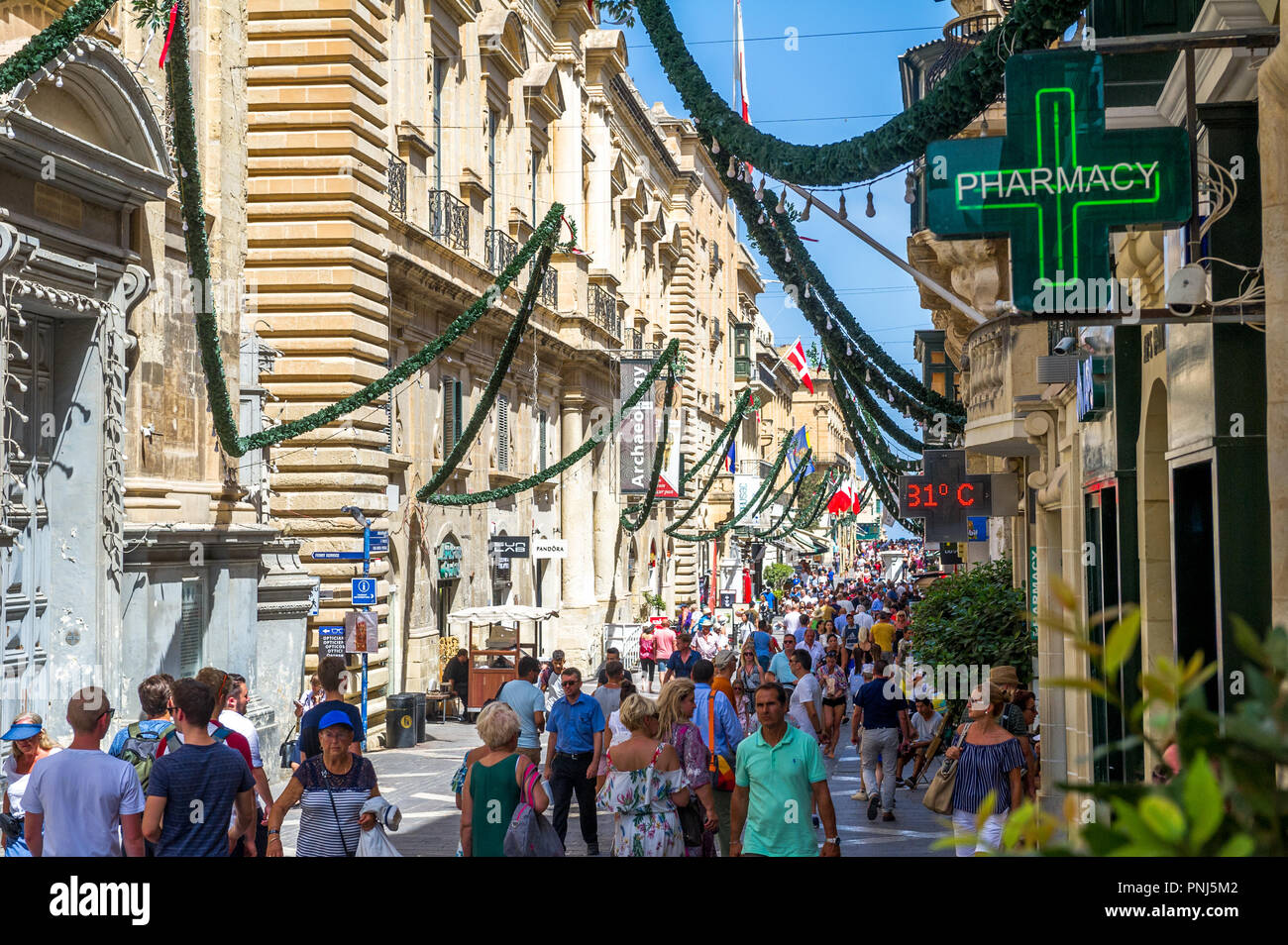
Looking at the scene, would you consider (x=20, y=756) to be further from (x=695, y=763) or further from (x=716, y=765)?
(x=716, y=765)

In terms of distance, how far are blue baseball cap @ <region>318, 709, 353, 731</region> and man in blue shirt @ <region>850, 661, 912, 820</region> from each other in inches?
325

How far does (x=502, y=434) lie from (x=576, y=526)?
7.87 meters

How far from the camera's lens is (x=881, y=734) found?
15023 millimetres

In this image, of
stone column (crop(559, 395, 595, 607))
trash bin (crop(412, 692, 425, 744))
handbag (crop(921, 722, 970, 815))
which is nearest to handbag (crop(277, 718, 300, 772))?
trash bin (crop(412, 692, 425, 744))

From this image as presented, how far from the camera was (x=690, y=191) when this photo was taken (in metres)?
62.8

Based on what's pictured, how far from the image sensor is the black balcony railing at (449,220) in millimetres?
29219

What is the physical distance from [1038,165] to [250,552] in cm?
1382

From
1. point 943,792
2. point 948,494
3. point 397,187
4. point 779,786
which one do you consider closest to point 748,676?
point 948,494

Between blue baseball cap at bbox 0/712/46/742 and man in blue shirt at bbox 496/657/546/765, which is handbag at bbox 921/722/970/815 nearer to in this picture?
man in blue shirt at bbox 496/657/546/765

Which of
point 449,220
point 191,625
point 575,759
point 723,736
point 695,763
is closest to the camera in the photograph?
point 695,763

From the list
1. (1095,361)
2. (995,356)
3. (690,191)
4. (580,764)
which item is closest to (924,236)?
(995,356)

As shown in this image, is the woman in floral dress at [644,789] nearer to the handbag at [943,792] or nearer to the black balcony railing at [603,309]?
the handbag at [943,792]

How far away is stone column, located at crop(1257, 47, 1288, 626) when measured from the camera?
658 centimetres
